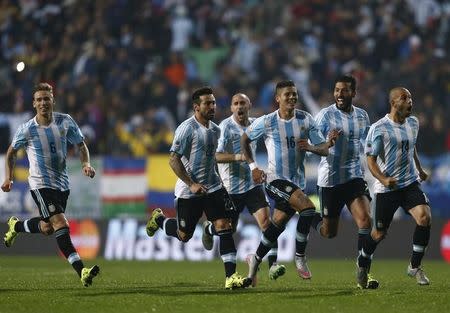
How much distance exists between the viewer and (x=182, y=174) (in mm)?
12453

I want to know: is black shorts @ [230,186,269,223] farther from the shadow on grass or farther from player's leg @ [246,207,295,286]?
the shadow on grass

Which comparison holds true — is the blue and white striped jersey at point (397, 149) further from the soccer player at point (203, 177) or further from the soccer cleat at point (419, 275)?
the soccer player at point (203, 177)

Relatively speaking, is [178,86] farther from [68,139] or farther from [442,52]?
[68,139]

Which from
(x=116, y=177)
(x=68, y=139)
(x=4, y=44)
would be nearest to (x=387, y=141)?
(x=68, y=139)

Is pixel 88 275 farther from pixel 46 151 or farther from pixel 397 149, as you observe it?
pixel 397 149

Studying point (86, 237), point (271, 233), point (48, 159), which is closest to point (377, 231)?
point (271, 233)

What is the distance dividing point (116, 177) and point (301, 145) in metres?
10.7

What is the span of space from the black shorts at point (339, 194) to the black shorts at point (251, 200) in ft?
3.21

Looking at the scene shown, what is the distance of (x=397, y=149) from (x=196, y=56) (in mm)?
14456

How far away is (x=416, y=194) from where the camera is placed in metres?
12.8

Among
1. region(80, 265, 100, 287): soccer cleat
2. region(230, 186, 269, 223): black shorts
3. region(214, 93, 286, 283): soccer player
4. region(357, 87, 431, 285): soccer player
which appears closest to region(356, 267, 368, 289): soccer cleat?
region(357, 87, 431, 285): soccer player

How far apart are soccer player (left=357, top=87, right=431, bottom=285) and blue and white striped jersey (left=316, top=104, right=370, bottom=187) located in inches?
32.1

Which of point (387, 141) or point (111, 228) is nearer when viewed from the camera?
point (387, 141)

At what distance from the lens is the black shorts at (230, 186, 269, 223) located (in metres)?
14.8
